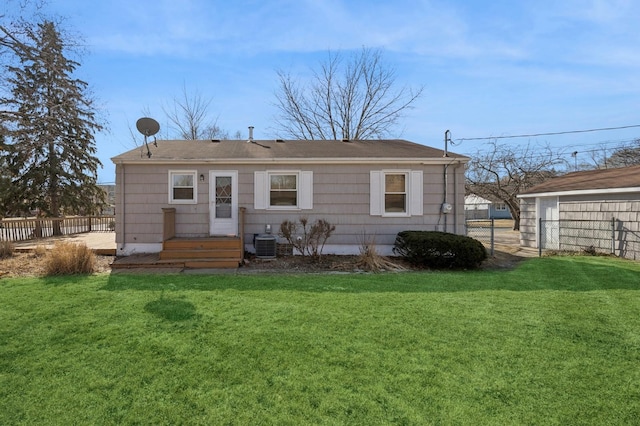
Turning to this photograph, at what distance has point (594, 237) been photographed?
10.2 metres

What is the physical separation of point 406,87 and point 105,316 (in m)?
18.8

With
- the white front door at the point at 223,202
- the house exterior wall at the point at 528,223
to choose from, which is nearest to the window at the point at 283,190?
the white front door at the point at 223,202

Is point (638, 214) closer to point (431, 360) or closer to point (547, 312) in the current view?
point (547, 312)

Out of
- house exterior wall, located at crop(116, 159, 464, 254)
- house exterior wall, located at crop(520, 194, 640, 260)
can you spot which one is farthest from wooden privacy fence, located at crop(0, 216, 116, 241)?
house exterior wall, located at crop(520, 194, 640, 260)

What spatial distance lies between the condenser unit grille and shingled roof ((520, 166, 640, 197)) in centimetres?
953

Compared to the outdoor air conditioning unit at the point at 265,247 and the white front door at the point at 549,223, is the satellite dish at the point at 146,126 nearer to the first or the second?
the outdoor air conditioning unit at the point at 265,247

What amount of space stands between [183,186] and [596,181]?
1266 centimetres

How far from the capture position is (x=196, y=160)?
29.9ft

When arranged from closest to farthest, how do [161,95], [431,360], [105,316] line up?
[431,360]
[105,316]
[161,95]

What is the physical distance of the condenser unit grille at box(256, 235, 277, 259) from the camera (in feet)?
28.7

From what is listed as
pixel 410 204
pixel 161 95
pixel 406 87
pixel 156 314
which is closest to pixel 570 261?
pixel 410 204

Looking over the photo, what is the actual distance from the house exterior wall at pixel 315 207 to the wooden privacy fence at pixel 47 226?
4916mm

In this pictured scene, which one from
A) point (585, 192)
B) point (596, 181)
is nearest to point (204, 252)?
point (585, 192)

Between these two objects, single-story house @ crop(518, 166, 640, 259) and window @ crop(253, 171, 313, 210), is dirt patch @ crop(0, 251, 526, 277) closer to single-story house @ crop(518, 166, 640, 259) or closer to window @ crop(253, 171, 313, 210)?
window @ crop(253, 171, 313, 210)
